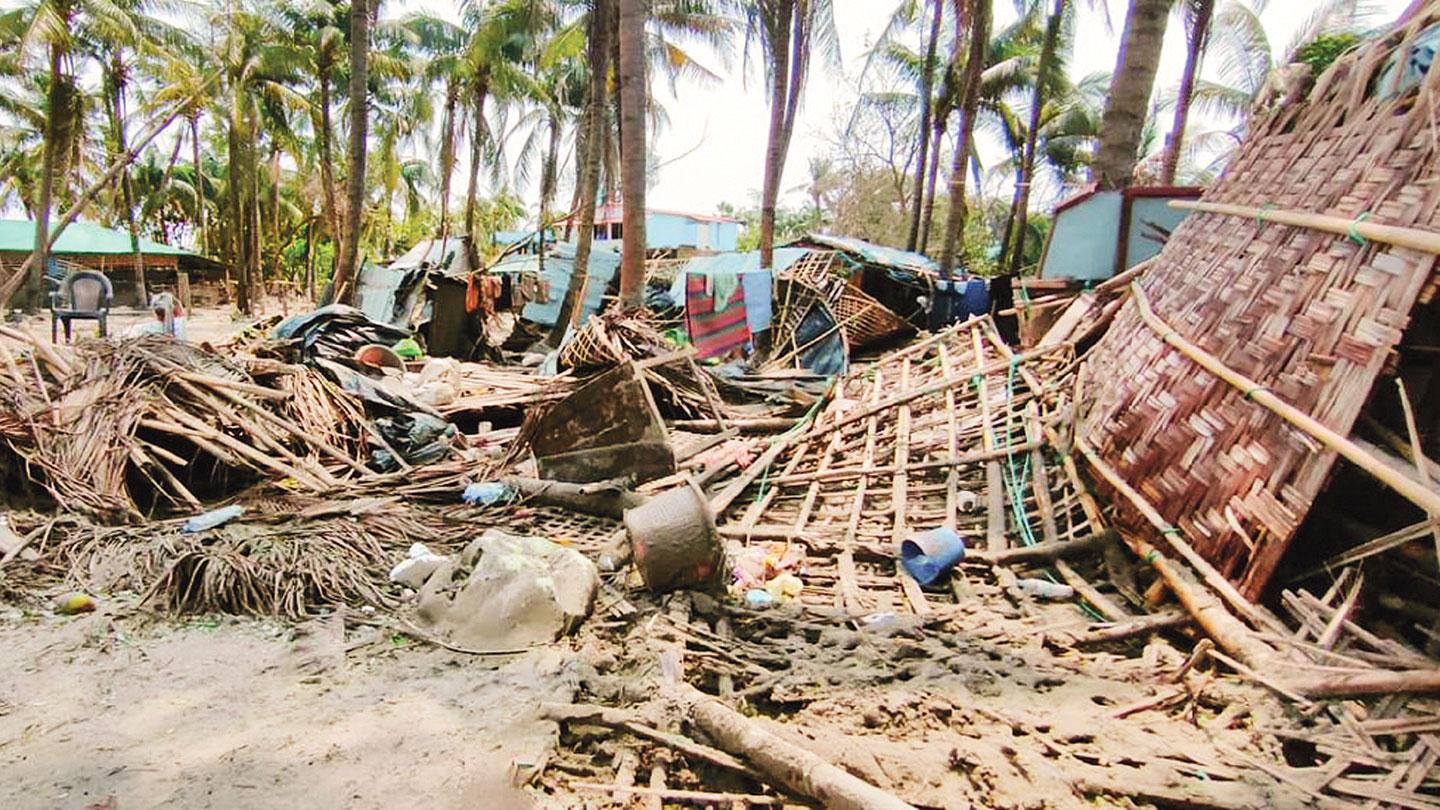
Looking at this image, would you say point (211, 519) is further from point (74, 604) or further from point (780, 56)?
point (780, 56)

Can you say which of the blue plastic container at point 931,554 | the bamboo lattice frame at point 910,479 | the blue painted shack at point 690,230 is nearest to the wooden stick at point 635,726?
the bamboo lattice frame at point 910,479

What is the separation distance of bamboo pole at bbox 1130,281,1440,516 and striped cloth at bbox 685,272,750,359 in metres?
7.50

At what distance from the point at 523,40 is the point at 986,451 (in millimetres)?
18740

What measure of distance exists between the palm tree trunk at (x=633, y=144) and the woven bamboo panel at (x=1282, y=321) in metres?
6.30

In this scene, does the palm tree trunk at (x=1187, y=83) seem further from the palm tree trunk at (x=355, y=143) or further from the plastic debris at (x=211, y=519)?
the plastic debris at (x=211, y=519)

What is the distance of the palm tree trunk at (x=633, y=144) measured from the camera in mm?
8781

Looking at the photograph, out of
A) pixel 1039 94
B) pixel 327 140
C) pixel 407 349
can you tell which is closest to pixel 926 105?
pixel 1039 94

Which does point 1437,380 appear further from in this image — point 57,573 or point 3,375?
point 3,375

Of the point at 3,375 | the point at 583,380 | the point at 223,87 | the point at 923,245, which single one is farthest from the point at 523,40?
the point at 3,375

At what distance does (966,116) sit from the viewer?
14.4 m

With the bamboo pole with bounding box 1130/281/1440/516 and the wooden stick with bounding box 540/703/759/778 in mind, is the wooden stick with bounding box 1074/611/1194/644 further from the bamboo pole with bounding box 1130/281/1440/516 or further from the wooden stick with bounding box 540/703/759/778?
the wooden stick with bounding box 540/703/759/778

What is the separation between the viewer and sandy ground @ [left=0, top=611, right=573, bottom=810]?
2.32m

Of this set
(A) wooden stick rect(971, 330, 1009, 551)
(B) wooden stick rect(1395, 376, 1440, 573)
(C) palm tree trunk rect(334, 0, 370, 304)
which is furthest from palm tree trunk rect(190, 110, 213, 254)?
(B) wooden stick rect(1395, 376, 1440, 573)

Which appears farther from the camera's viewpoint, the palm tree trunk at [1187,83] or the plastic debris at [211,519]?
the palm tree trunk at [1187,83]
